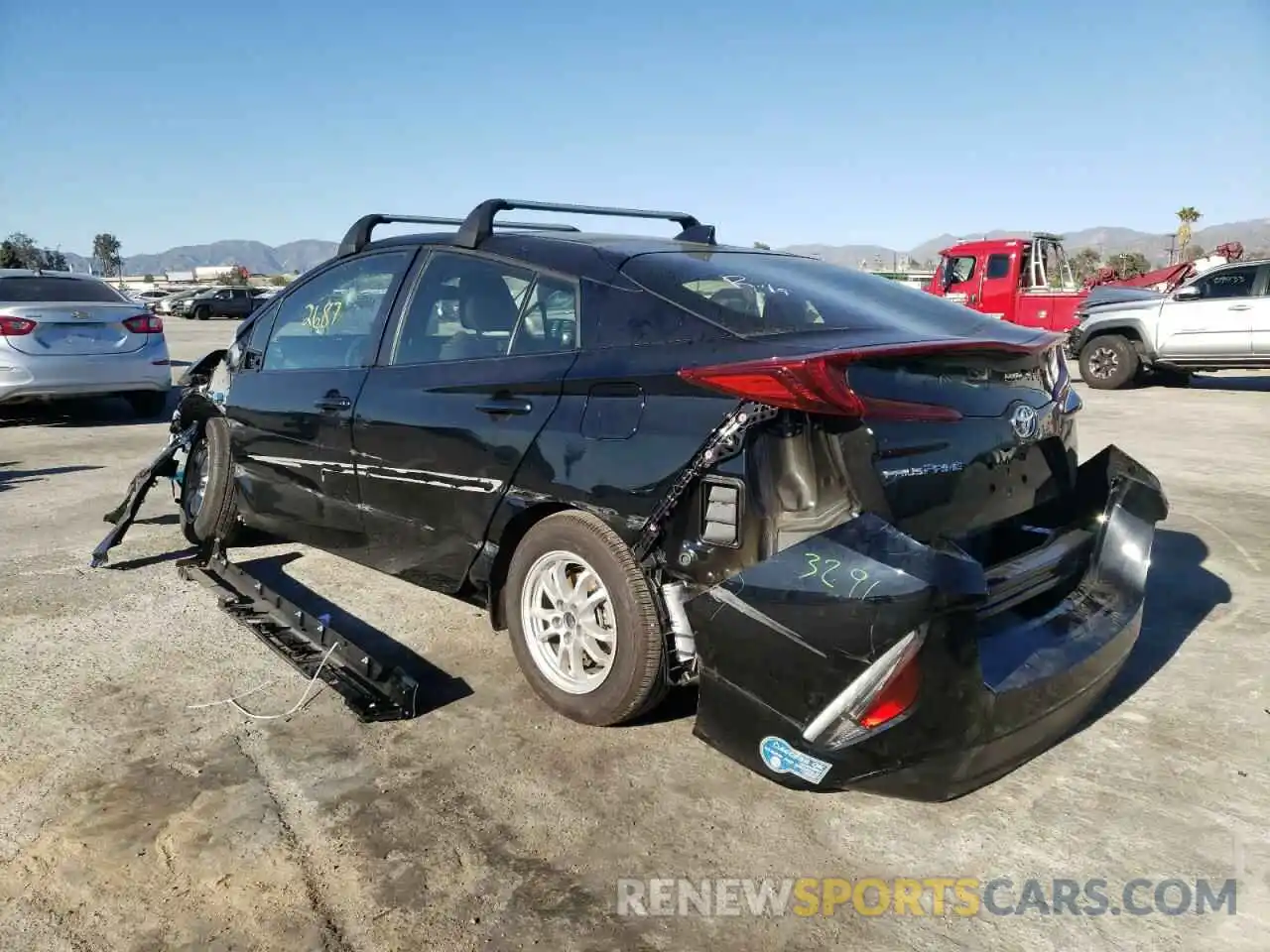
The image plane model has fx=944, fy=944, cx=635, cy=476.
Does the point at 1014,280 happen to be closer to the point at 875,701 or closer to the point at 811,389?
the point at 811,389

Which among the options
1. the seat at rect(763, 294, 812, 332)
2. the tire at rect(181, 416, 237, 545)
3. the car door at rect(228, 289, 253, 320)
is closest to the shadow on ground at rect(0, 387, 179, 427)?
the tire at rect(181, 416, 237, 545)

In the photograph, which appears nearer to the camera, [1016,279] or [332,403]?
[332,403]

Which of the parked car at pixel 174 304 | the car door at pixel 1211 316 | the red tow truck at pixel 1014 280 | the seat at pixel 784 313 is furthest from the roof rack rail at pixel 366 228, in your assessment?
the parked car at pixel 174 304

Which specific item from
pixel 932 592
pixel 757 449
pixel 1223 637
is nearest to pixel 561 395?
pixel 757 449

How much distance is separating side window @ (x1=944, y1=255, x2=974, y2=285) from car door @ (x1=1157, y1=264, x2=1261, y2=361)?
4617 millimetres

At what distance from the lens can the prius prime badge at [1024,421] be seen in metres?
2.78

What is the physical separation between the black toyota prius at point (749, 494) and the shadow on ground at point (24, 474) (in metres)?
4.21

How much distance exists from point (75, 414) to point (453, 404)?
9159 mm

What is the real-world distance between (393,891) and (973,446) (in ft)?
6.26

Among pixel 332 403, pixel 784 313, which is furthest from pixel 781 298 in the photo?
pixel 332 403

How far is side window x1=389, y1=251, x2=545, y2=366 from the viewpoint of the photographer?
3350 mm

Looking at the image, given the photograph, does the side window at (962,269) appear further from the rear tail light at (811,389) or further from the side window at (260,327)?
the rear tail light at (811,389)

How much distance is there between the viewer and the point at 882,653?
7.36 feet

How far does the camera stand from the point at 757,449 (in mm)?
2471
